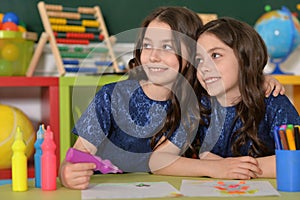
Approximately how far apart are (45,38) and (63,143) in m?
0.50

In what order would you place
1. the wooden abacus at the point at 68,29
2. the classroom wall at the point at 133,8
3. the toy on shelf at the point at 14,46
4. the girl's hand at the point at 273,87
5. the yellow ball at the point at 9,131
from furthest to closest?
1. the classroom wall at the point at 133,8
2. the wooden abacus at the point at 68,29
3. the toy on shelf at the point at 14,46
4. the yellow ball at the point at 9,131
5. the girl's hand at the point at 273,87

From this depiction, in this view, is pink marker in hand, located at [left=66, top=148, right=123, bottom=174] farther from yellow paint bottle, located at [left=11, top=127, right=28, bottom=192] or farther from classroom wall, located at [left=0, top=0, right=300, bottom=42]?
classroom wall, located at [left=0, top=0, right=300, bottom=42]

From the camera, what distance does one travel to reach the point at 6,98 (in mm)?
2727

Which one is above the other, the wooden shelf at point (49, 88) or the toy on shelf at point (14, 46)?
the toy on shelf at point (14, 46)

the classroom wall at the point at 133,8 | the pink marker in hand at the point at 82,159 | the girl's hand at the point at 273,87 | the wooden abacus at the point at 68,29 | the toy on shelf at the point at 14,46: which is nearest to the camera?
the pink marker in hand at the point at 82,159

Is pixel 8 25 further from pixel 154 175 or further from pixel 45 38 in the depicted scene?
pixel 154 175

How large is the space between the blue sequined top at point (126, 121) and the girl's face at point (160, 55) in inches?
3.1

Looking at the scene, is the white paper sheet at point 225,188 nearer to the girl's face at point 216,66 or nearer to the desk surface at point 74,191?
the desk surface at point 74,191

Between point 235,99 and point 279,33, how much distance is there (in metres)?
1.27

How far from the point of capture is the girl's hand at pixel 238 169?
1282mm

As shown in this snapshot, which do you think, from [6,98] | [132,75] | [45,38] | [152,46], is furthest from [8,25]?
[152,46]

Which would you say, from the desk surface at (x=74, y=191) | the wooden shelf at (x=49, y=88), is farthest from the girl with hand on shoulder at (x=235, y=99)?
the wooden shelf at (x=49, y=88)

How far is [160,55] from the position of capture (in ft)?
5.05

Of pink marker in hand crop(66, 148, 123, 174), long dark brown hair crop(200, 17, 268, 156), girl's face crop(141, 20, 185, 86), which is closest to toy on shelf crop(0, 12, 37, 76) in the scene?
girl's face crop(141, 20, 185, 86)
